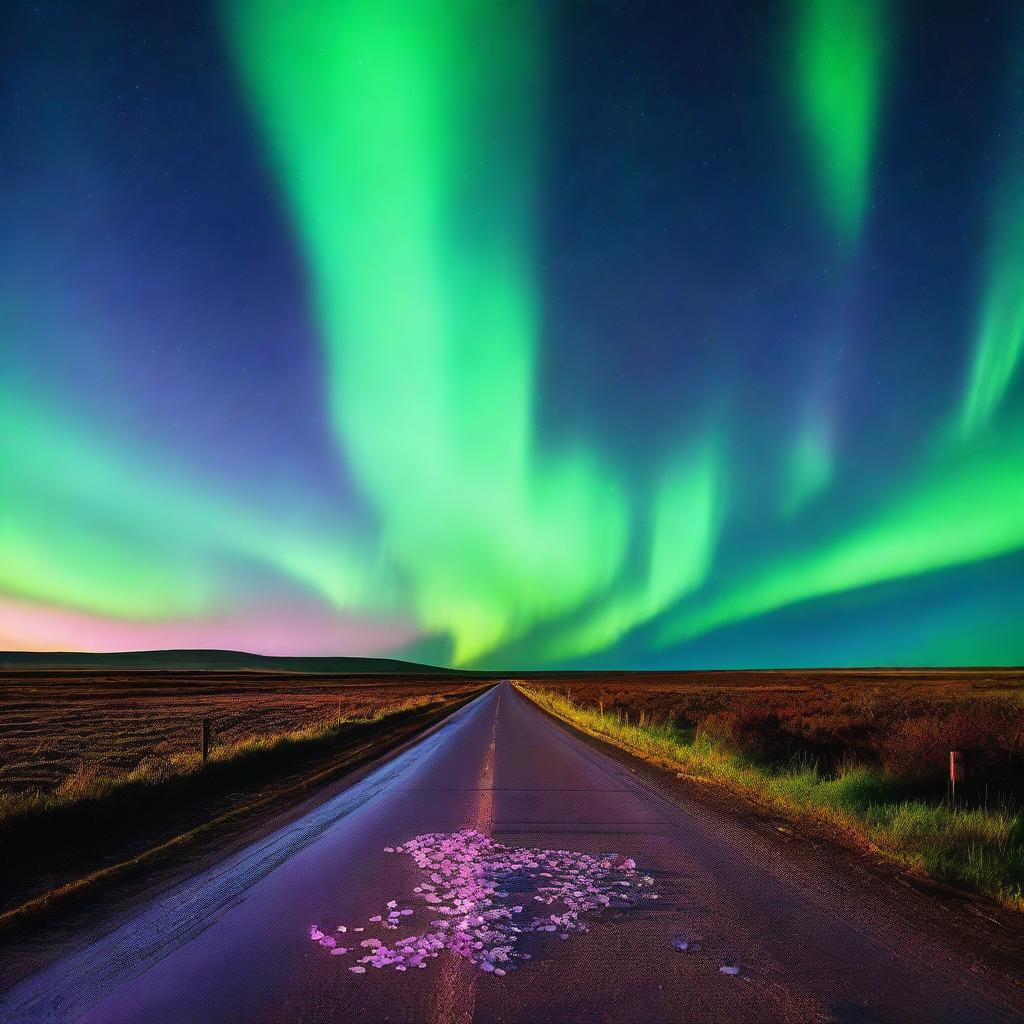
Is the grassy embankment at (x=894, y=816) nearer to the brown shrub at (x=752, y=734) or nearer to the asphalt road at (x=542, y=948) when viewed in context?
the asphalt road at (x=542, y=948)

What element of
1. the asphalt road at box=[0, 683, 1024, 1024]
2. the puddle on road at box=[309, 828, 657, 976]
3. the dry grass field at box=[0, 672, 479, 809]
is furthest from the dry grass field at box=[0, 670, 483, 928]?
the puddle on road at box=[309, 828, 657, 976]

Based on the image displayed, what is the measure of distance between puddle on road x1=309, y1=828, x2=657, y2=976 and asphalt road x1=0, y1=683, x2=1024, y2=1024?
3 cm

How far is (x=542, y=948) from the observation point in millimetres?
4906

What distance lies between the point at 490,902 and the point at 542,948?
1135mm

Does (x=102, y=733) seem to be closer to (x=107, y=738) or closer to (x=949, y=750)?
(x=107, y=738)

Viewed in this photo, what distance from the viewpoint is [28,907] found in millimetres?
5965

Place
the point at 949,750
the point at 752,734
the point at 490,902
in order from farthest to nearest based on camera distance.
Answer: the point at 752,734 < the point at 949,750 < the point at 490,902

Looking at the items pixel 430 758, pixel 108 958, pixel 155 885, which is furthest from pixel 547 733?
pixel 108 958

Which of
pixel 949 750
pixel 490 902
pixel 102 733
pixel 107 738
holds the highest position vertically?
pixel 949 750

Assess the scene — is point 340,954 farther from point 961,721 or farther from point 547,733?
point 547,733

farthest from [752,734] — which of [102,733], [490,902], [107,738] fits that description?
[102,733]

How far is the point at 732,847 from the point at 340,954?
16.1ft

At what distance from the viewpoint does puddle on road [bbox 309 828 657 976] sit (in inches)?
191

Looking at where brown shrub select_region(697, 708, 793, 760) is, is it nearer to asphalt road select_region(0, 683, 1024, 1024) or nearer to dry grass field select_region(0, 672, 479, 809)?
asphalt road select_region(0, 683, 1024, 1024)
